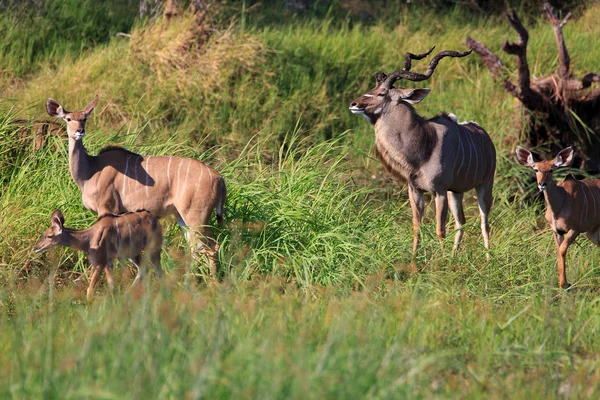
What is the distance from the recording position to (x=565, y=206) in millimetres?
6180

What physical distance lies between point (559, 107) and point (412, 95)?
2.54 metres

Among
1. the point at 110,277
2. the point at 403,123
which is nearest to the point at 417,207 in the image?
the point at 403,123

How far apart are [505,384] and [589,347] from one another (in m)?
0.89

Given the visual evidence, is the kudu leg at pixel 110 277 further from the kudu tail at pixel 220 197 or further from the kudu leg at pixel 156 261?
the kudu tail at pixel 220 197

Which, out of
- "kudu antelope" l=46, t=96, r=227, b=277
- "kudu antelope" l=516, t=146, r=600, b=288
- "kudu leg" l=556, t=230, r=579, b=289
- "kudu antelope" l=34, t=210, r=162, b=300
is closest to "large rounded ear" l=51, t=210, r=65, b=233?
"kudu antelope" l=34, t=210, r=162, b=300

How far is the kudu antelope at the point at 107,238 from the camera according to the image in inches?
210

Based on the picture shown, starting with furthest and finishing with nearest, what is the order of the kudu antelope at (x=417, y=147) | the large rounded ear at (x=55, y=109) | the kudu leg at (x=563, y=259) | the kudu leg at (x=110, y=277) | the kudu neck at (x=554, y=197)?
the kudu antelope at (x=417, y=147) < the kudu neck at (x=554, y=197) < the kudu leg at (x=563, y=259) < the large rounded ear at (x=55, y=109) < the kudu leg at (x=110, y=277)

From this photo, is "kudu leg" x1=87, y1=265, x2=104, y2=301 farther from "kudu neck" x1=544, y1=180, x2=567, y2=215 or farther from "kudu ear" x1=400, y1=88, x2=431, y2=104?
"kudu neck" x1=544, y1=180, x2=567, y2=215

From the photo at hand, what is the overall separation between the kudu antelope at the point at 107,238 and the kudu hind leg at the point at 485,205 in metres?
2.55

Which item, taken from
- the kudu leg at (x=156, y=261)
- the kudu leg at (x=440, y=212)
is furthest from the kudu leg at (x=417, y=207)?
the kudu leg at (x=156, y=261)

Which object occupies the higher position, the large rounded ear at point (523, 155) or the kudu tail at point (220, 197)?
the large rounded ear at point (523, 155)

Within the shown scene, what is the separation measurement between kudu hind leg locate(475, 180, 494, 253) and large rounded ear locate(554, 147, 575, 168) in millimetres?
805

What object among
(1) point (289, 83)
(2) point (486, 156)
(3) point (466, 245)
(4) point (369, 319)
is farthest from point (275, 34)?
(4) point (369, 319)

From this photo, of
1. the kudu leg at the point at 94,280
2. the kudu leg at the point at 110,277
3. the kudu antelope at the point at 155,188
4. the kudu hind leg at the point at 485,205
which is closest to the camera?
the kudu leg at the point at 94,280
